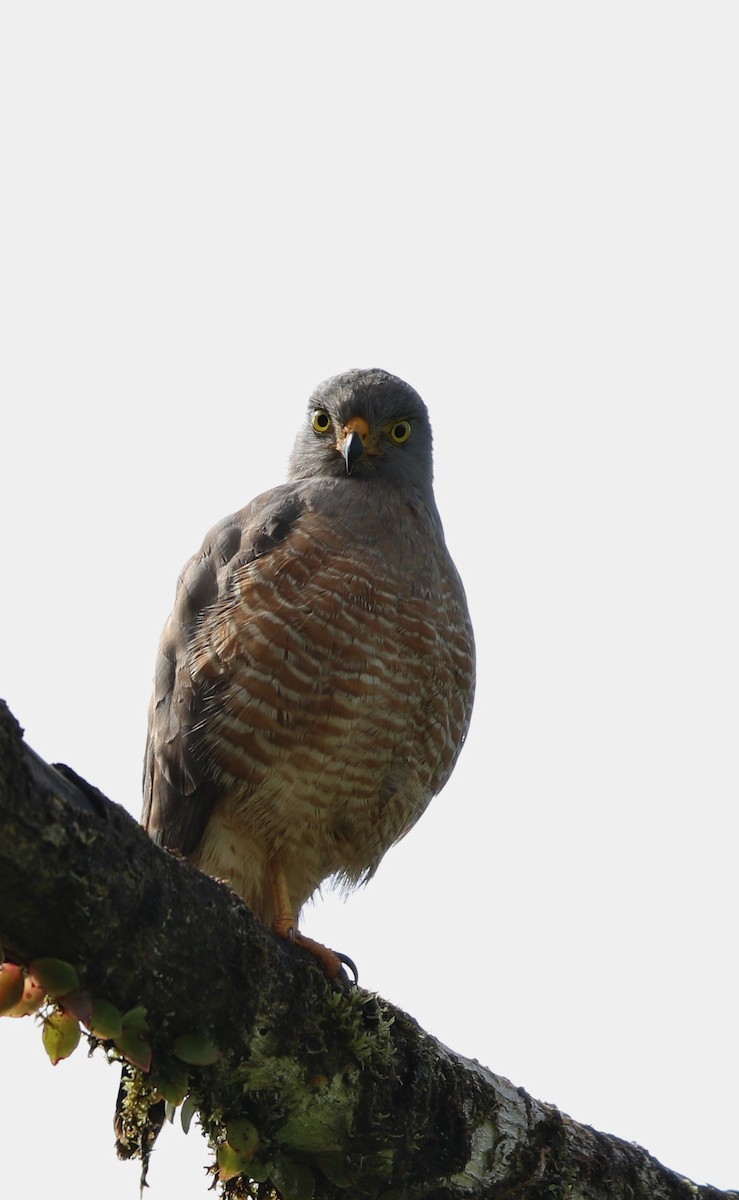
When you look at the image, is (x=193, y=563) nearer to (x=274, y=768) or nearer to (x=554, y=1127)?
(x=274, y=768)

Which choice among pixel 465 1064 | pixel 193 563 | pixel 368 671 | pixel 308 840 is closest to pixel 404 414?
pixel 193 563

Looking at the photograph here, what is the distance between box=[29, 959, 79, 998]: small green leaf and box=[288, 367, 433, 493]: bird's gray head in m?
3.83

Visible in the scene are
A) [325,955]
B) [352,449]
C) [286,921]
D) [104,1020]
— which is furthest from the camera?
[352,449]

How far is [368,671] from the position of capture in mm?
5520

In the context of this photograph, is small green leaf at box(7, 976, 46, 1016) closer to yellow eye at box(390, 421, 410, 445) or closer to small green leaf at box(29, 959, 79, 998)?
small green leaf at box(29, 959, 79, 998)

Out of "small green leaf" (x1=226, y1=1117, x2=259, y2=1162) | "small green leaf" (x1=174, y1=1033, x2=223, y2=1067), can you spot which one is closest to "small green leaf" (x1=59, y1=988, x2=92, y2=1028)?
"small green leaf" (x1=174, y1=1033, x2=223, y2=1067)

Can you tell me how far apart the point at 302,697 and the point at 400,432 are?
2283 mm

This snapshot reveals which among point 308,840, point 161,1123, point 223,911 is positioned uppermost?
point 308,840

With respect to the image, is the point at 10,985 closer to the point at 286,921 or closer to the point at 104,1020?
the point at 104,1020

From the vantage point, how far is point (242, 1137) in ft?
13.2

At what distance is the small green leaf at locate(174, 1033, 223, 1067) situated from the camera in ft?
12.1

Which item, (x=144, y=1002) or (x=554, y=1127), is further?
(x=554, y=1127)

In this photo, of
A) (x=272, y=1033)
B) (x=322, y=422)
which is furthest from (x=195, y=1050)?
(x=322, y=422)

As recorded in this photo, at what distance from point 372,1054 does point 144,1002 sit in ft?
3.36
